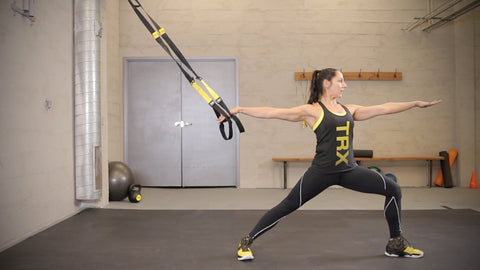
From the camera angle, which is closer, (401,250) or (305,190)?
(305,190)

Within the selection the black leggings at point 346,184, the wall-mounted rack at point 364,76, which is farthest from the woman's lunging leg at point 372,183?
the wall-mounted rack at point 364,76

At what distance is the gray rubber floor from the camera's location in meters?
2.63

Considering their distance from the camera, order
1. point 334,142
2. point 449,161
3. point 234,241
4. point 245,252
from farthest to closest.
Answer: point 449,161 < point 234,241 < point 245,252 < point 334,142

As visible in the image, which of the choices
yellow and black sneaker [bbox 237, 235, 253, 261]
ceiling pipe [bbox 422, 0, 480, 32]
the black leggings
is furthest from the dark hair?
ceiling pipe [bbox 422, 0, 480, 32]

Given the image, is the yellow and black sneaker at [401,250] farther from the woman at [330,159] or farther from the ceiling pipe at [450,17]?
the ceiling pipe at [450,17]

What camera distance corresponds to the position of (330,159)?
255 centimetres

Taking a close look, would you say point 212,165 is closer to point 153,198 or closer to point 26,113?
point 153,198

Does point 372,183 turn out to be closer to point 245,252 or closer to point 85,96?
point 245,252

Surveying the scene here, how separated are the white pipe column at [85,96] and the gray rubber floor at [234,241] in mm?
377

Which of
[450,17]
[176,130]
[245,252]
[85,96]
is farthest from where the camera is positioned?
[176,130]

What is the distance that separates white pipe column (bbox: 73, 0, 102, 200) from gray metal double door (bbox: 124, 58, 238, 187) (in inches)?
82.8

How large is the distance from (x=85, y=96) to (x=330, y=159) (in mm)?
3014

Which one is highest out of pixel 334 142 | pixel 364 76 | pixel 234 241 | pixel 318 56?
pixel 318 56

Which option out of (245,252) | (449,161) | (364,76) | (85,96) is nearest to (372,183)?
(245,252)
